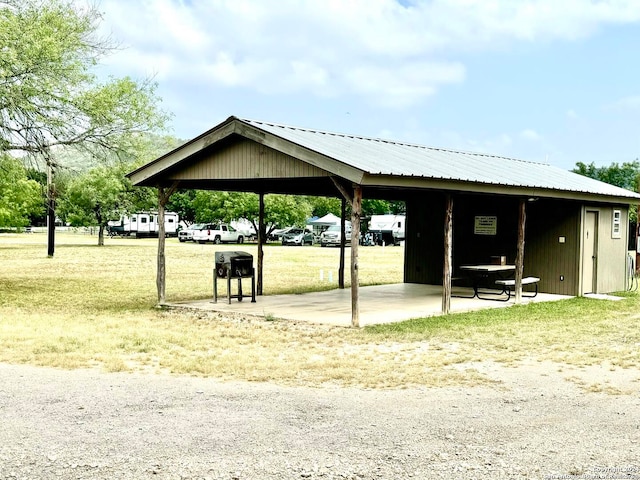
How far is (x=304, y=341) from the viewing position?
9312 millimetres

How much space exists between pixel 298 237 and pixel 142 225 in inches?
539

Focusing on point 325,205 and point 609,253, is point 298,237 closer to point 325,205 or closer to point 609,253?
point 325,205

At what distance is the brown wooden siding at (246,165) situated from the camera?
1092cm

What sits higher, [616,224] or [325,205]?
[325,205]

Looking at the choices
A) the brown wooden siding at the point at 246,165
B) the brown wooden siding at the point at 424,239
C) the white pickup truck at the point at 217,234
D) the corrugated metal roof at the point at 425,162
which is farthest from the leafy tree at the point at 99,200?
the brown wooden siding at the point at 246,165

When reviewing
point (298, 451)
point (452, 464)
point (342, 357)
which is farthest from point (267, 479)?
point (342, 357)

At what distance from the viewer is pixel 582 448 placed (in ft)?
16.1

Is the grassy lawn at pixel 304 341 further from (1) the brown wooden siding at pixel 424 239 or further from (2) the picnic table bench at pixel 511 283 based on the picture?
(1) the brown wooden siding at pixel 424 239

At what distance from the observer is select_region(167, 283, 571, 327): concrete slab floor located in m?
11.6

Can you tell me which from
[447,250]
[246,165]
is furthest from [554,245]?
[246,165]

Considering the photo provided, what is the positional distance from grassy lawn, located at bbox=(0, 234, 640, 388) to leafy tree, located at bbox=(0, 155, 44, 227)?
103 inches

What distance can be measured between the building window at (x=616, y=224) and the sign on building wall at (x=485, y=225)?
2727mm

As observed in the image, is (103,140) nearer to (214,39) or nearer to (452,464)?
(452,464)

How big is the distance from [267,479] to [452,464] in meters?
1.16
